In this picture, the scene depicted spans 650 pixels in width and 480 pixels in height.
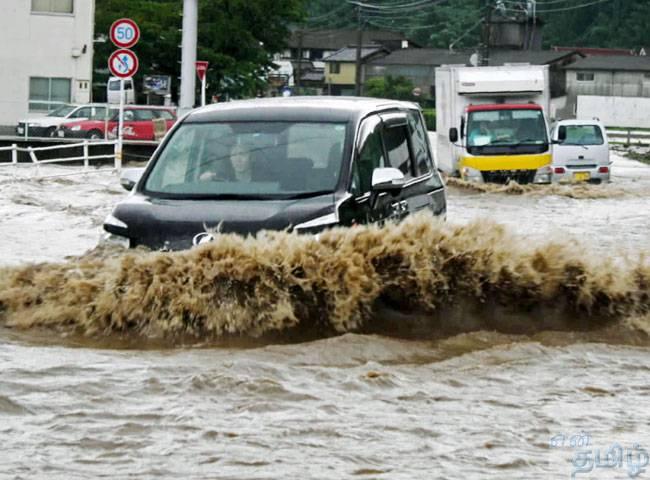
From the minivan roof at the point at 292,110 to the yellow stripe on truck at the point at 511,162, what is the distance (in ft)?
59.5

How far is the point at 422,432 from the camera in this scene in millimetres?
6539

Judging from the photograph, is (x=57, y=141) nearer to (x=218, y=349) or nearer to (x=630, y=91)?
(x=218, y=349)

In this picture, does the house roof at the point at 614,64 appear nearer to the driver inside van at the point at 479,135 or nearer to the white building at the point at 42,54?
the white building at the point at 42,54

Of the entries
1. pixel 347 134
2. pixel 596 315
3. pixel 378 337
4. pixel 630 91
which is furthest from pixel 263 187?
pixel 630 91

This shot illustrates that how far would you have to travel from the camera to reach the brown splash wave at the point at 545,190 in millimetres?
27062

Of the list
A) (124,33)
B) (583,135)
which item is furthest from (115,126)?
(124,33)

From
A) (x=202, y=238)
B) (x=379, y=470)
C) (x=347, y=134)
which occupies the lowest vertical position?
(x=379, y=470)

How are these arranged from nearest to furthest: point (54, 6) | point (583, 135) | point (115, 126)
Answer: point (583, 135) < point (115, 126) < point (54, 6)

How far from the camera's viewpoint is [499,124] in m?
29.5

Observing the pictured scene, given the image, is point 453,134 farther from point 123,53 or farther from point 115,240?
point 115,240

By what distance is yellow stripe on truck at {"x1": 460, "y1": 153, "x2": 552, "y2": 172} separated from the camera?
2859 centimetres

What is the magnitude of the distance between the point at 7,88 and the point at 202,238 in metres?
42.6

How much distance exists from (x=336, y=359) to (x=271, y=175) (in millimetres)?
1838

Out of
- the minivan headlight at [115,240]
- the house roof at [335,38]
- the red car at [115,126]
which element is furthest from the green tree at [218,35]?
the house roof at [335,38]
